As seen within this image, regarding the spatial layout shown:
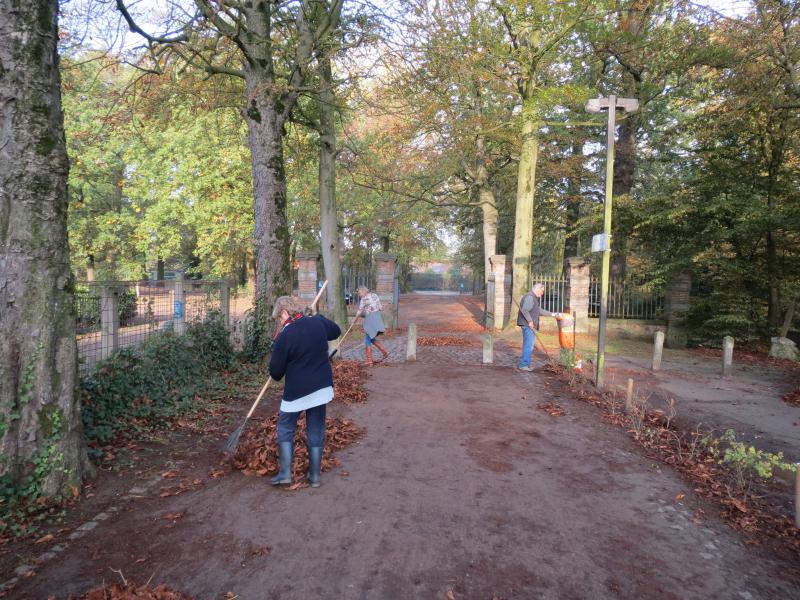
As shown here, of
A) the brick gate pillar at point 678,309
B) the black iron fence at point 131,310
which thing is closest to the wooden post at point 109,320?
the black iron fence at point 131,310

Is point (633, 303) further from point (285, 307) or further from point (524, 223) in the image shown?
point (285, 307)

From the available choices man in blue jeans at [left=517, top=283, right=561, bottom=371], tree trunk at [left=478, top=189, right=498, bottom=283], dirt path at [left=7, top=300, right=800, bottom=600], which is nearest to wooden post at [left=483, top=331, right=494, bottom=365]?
man in blue jeans at [left=517, top=283, right=561, bottom=371]

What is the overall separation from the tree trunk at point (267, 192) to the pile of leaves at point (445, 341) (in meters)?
6.39

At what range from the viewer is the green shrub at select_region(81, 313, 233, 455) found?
6168mm

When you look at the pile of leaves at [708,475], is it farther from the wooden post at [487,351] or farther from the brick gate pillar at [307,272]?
the brick gate pillar at [307,272]

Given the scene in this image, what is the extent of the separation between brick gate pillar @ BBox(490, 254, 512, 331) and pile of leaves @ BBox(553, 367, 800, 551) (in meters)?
12.7

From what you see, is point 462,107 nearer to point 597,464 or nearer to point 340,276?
point 340,276

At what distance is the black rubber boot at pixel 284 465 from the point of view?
16.8 ft

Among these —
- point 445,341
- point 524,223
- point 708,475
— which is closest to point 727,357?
point 708,475

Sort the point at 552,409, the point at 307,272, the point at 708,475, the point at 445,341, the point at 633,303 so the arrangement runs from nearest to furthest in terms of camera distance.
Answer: the point at 708,475 < the point at 552,409 < the point at 445,341 < the point at 307,272 < the point at 633,303

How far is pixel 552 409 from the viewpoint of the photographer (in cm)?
841

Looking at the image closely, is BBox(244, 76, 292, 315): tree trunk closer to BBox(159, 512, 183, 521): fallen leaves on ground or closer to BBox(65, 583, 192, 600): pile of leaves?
BBox(159, 512, 183, 521): fallen leaves on ground

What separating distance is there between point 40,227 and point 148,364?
136 inches

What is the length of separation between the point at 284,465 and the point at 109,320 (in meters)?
3.93
